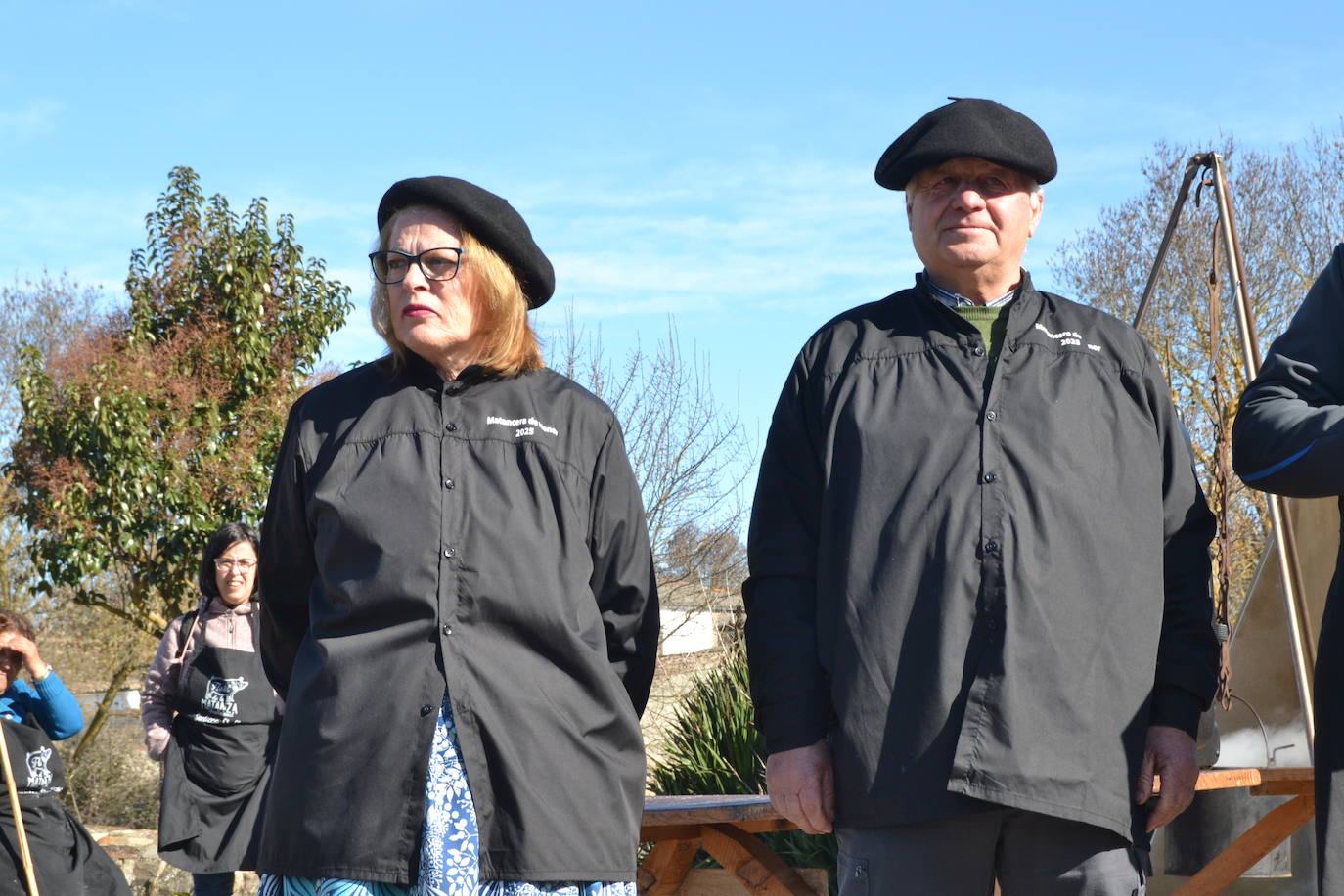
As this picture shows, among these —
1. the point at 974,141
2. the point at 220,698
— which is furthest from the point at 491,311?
the point at 220,698

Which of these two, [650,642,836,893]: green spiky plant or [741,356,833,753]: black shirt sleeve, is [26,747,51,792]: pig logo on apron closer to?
[650,642,836,893]: green spiky plant

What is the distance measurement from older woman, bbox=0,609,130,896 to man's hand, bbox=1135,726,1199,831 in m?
4.59

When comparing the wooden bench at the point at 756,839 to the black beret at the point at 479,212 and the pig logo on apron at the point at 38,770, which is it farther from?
the pig logo on apron at the point at 38,770

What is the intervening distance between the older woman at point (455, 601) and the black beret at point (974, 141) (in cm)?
71

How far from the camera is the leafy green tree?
11.5m

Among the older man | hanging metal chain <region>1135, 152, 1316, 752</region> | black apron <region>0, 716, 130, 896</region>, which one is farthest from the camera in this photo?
black apron <region>0, 716, 130, 896</region>

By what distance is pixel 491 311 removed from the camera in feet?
8.70

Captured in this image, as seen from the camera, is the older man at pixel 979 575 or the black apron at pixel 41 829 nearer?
the older man at pixel 979 575

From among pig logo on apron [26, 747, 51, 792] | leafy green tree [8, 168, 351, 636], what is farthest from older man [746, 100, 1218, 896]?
leafy green tree [8, 168, 351, 636]

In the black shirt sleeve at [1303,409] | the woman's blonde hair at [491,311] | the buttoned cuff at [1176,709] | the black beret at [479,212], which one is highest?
the black beret at [479,212]

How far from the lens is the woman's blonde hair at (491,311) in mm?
2643

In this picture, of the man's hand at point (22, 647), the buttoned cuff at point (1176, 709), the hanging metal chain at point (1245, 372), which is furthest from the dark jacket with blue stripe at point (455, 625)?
the man's hand at point (22, 647)

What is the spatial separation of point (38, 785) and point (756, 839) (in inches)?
124

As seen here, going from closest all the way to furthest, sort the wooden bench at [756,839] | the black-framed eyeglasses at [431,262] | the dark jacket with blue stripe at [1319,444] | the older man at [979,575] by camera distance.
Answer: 1. the dark jacket with blue stripe at [1319,444]
2. the older man at [979,575]
3. the black-framed eyeglasses at [431,262]
4. the wooden bench at [756,839]
